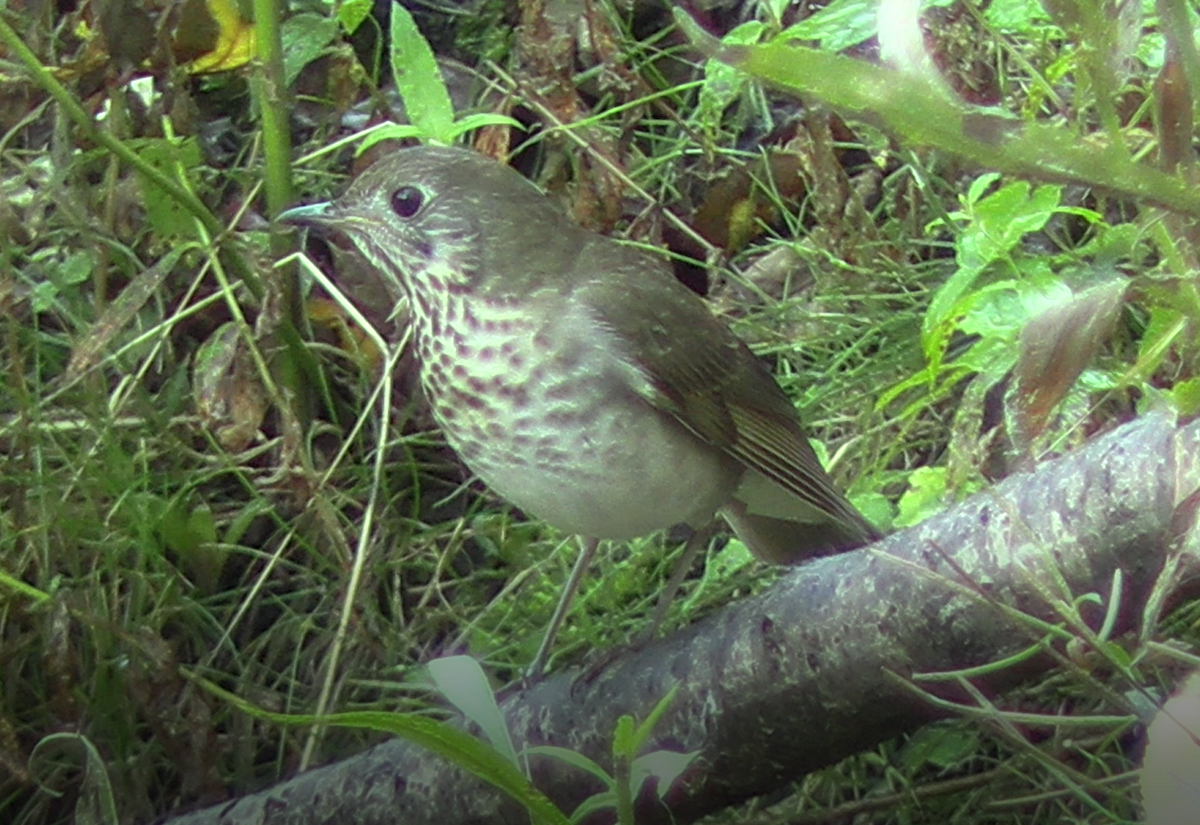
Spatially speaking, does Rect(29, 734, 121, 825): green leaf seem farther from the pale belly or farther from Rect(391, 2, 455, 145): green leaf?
Rect(391, 2, 455, 145): green leaf

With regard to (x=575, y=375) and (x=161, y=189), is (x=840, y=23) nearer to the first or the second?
(x=575, y=375)

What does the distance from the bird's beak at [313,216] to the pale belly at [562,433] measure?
346 mm

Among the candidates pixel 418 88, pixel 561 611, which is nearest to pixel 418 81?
pixel 418 88

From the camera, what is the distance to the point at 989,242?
1.91m

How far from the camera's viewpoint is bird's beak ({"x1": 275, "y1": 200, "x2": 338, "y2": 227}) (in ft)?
7.30

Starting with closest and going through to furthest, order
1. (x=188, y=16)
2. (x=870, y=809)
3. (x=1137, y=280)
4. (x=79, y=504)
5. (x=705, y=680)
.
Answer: (x=1137, y=280)
(x=705, y=680)
(x=870, y=809)
(x=188, y=16)
(x=79, y=504)

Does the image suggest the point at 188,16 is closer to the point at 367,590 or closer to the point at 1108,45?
the point at 367,590

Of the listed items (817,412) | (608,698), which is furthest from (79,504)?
(817,412)

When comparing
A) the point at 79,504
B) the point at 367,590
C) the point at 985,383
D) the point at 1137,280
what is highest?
the point at 1137,280

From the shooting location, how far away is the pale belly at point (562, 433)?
1.89 metres

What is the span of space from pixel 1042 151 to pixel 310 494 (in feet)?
5.74

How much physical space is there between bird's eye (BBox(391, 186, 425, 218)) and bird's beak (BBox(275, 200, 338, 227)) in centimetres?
11

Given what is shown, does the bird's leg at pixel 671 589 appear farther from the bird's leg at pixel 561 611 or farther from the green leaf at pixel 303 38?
the green leaf at pixel 303 38

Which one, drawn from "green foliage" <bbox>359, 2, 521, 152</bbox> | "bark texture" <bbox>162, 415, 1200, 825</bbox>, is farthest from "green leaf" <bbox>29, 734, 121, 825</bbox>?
"green foliage" <bbox>359, 2, 521, 152</bbox>
